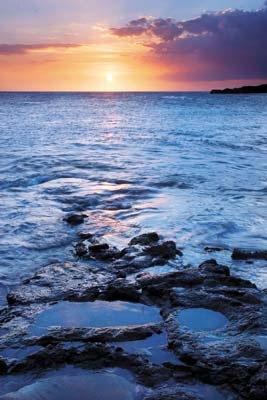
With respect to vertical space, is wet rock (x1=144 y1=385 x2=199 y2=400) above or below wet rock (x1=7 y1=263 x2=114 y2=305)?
below

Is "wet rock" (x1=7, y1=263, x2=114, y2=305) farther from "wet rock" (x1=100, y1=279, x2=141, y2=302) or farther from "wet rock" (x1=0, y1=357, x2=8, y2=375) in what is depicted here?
"wet rock" (x1=0, y1=357, x2=8, y2=375)

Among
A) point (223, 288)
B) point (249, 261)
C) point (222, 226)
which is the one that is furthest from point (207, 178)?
point (223, 288)

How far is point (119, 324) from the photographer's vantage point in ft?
14.3

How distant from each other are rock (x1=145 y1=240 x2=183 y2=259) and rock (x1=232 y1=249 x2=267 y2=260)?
806 millimetres

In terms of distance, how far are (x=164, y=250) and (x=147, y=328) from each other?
90.1 inches

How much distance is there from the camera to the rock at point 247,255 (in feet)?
20.9

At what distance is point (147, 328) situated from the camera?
4203 mm

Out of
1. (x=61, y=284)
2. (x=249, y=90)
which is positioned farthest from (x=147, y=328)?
(x=249, y=90)

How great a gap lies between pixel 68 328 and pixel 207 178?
32.7ft

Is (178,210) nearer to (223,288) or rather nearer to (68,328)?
(223,288)

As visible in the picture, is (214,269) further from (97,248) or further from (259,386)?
(259,386)

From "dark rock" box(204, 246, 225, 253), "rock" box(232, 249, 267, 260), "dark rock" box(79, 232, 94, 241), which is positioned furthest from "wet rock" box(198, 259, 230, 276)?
"dark rock" box(79, 232, 94, 241)

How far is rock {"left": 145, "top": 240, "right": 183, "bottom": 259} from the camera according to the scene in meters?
6.32

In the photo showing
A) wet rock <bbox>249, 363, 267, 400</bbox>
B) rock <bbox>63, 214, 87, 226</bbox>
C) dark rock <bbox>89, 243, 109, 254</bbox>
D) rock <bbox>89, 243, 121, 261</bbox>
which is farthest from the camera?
rock <bbox>63, 214, 87, 226</bbox>
